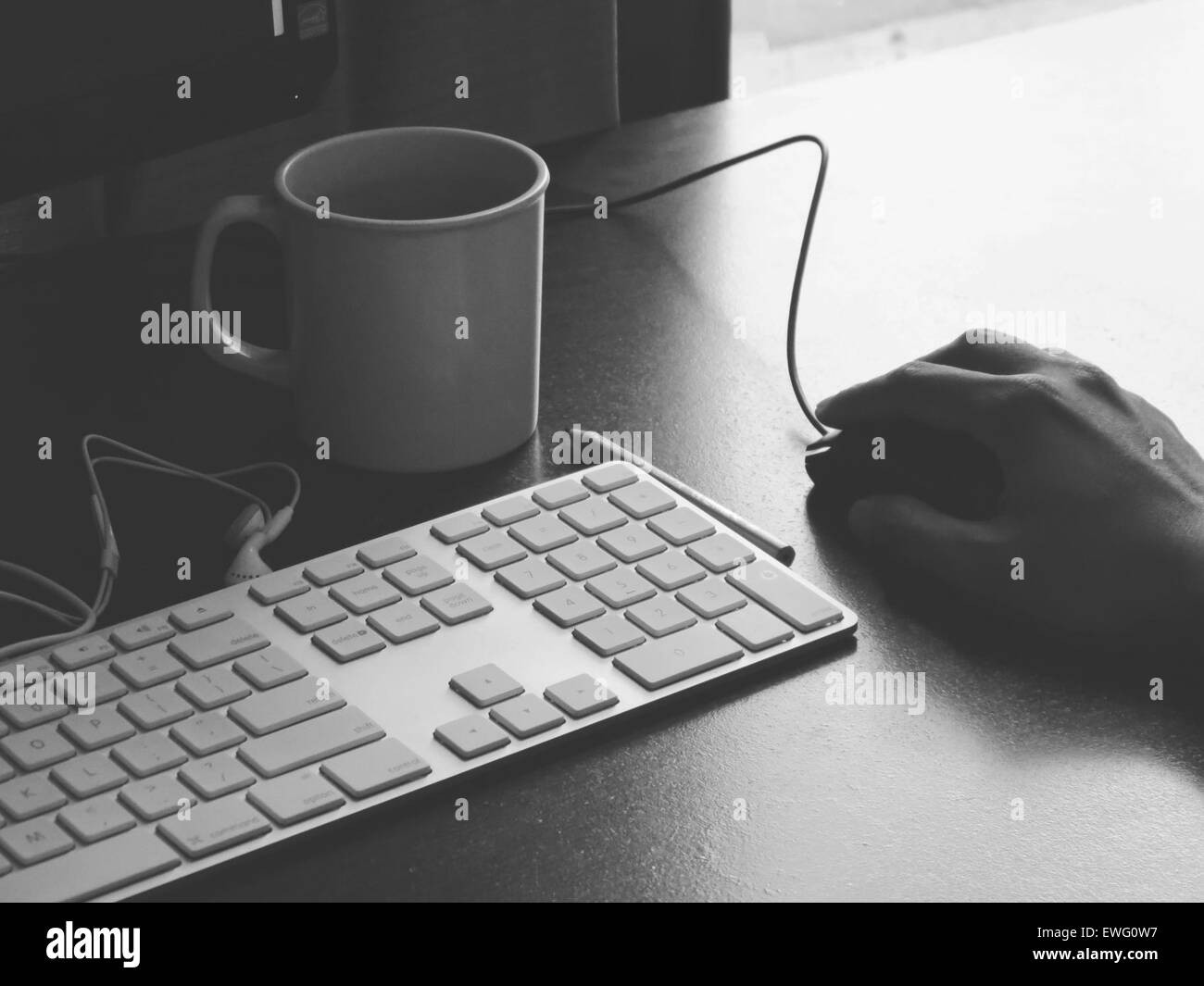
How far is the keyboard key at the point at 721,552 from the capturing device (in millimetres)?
632

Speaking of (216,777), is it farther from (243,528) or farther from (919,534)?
(919,534)

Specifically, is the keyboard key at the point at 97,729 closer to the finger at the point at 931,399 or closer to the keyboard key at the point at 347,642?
the keyboard key at the point at 347,642

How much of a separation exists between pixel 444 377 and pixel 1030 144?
0.59 metres

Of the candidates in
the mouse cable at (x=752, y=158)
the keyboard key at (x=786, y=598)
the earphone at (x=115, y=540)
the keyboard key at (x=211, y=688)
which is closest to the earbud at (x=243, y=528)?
the earphone at (x=115, y=540)

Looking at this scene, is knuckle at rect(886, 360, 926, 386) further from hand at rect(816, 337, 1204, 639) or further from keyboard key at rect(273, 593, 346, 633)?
keyboard key at rect(273, 593, 346, 633)

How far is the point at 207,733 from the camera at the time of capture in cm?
53

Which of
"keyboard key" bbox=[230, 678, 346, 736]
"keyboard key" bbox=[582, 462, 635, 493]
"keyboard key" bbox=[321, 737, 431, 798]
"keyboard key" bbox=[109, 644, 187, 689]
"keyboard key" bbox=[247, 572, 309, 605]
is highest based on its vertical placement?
"keyboard key" bbox=[582, 462, 635, 493]

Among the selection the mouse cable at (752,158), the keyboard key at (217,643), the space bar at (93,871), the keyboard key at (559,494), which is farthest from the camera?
the mouse cable at (752,158)

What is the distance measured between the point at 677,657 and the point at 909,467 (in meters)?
0.15

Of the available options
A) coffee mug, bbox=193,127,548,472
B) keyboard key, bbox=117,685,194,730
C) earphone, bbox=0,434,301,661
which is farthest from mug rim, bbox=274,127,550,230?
keyboard key, bbox=117,685,194,730

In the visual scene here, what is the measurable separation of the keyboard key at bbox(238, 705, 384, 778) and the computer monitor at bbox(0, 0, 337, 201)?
0.27 metres

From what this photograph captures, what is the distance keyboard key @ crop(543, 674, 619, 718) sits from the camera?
55 cm

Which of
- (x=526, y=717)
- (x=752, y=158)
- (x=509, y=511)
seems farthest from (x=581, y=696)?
(x=752, y=158)

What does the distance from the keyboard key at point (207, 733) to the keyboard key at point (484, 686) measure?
8 centimetres
